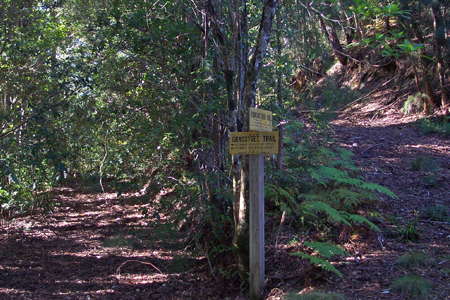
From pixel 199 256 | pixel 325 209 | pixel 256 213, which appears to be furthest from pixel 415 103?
pixel 256 213

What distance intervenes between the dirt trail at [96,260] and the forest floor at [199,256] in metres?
0.02

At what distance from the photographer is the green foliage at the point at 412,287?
494 centimetres

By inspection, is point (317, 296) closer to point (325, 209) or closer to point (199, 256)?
point (325, 209)

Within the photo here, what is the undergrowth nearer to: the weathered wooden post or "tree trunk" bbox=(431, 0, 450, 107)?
the weathered wooden post

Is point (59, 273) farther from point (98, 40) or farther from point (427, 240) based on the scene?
point (427, 240)

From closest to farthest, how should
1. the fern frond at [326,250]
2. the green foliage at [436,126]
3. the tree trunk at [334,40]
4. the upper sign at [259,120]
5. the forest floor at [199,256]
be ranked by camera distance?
the upper sign at [259,120] < the fern frond at [326,250] < the forest floor at [199,256] < the green foliage at [436,126] < the tree trunk at [334,40]

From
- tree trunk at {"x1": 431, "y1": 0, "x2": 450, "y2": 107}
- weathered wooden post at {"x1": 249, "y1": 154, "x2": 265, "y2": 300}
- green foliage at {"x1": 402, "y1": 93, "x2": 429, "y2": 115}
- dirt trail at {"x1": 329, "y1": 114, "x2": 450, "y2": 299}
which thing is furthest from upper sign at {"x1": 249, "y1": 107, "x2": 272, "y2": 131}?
green foliage at {"x1": 402, "y1": 93, "x2": 429, "y2": 115}

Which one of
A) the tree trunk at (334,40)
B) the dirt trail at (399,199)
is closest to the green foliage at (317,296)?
the dirt trail at (399,199)

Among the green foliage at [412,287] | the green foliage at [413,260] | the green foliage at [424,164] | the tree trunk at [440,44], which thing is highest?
the tree trunk at [440,44]

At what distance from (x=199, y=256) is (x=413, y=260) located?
3.67 m

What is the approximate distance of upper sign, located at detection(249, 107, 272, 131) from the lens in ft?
17.3

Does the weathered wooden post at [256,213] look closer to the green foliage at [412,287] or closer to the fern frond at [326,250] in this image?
the fern frond at [326,250]

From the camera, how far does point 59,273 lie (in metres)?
8.80

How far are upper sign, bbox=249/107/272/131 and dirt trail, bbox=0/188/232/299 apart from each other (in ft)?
8.94
